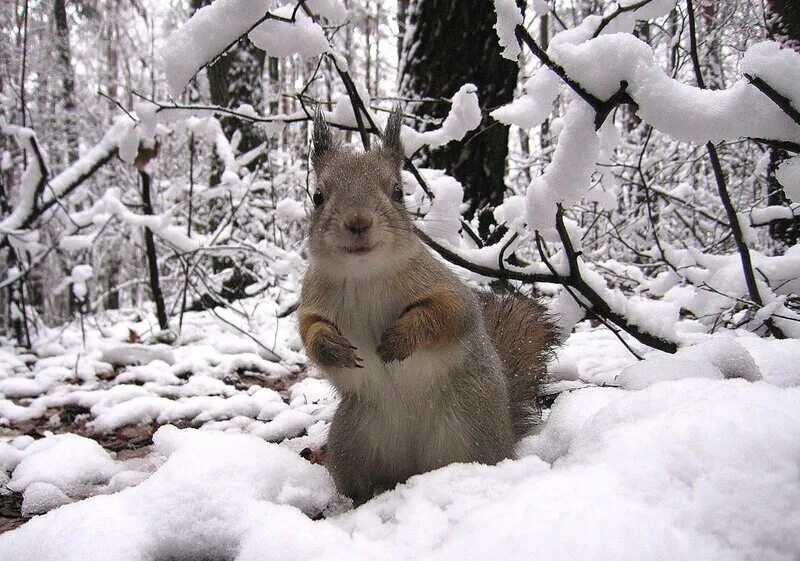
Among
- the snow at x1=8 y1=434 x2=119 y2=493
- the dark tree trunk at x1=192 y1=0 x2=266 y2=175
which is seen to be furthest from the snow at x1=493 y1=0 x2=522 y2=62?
the dark tree trunk at x1=192 y1=0 x2=266 y2=175

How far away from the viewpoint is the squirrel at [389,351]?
1570 millimetres

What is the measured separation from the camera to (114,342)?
429 centimetres

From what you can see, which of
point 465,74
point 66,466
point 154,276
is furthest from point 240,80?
point 66,466

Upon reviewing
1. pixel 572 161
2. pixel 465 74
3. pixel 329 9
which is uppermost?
pixel 465 74

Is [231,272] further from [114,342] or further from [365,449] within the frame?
[365,449]

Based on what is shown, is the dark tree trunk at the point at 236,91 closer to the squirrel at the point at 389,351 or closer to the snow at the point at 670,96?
the squirrel at the point at 389,351

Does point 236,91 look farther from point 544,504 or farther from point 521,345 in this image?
point 544,504

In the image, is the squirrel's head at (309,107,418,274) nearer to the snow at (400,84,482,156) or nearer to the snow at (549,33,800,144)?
the snow at (400,84,482,156)

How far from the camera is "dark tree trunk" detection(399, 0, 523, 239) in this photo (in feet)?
11.6

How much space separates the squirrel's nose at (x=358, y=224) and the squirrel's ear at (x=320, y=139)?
61 cm

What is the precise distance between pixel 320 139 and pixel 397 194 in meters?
0.40

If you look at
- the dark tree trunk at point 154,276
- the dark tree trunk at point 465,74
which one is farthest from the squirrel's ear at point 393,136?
the dark tree trunk at point 154,276

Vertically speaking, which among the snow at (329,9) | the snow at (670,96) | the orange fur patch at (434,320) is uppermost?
the snow at (329,9)

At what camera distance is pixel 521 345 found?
86.0 inches
